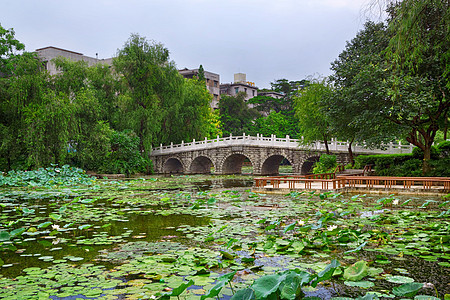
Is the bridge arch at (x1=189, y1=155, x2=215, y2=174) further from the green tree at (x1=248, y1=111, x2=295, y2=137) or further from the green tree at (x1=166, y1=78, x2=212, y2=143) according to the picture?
the green tree at (x1=248, y1=111, x2=295, y2=137)

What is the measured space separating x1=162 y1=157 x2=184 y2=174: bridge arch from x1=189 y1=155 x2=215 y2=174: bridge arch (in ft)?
3.97

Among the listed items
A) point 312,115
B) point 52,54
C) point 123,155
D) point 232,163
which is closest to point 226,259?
point 312,115

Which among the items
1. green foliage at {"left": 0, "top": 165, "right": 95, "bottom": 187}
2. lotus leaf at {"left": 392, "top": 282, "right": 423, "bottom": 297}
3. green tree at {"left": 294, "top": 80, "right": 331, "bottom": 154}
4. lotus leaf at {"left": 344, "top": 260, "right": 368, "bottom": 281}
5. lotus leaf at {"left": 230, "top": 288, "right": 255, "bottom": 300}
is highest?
green tree at {"left": 294, "top": 80, "right": 331, "bottom": 154}

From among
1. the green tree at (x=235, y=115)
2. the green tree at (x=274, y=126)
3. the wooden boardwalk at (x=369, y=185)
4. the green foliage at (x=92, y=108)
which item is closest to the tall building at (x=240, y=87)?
the green tree at (x=235, y=115)

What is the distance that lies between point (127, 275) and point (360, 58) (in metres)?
14.4

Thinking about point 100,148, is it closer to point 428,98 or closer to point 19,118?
point 19,118

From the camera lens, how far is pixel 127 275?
137 inches

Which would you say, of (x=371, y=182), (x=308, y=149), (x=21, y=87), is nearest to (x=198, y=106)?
(x=308, y=149)

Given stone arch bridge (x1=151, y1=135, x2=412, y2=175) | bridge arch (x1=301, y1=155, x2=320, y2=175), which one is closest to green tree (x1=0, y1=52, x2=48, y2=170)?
stone arch bridge (x1=151, y1=135, x2=412, y2=175)

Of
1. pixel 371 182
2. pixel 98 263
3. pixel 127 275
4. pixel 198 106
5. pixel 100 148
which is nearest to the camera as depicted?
pixel 127 275

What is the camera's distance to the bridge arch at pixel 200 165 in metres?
30.6

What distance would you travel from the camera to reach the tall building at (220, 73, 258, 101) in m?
52.0

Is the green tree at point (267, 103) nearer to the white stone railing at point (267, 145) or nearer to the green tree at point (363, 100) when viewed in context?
the white stone railing at point (267, 145)

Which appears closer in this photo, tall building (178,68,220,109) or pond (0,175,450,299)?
pond (0,175,450,299)
